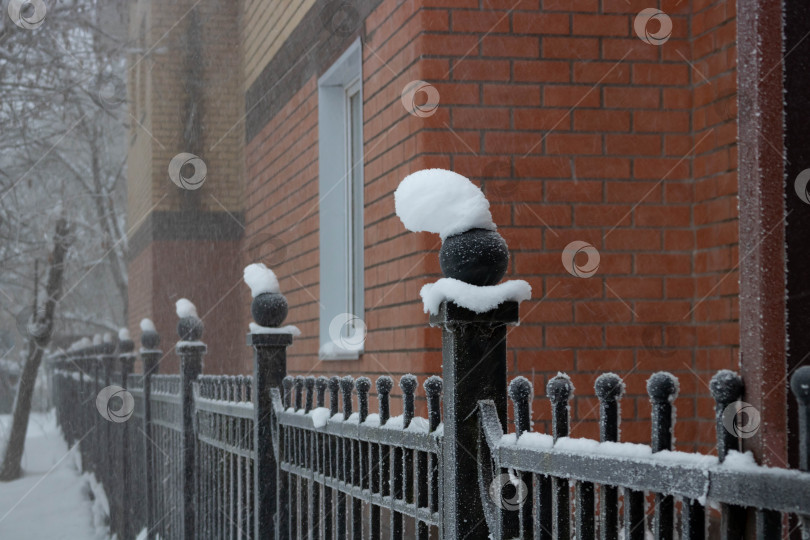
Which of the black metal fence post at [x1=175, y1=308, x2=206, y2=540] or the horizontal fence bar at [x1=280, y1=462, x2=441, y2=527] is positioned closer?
the horizontal fence bar at [x1=280, y1=462, x2=441, y2=527]

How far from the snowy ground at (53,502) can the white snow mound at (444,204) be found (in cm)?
807

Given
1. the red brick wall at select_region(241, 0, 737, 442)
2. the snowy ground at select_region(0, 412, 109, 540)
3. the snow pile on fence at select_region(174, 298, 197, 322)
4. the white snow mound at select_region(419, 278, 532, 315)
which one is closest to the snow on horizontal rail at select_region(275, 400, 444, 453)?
the white snow mound at select_region(419, 278, 532, 315)

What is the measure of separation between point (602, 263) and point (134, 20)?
12.7 m

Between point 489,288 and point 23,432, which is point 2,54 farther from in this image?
point 489,288

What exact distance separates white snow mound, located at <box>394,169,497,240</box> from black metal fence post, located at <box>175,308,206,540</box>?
3.65 metres

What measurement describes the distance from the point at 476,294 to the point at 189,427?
3846 millimetres

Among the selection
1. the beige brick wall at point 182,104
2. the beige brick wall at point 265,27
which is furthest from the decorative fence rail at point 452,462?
the beige brick wall at point 182,104

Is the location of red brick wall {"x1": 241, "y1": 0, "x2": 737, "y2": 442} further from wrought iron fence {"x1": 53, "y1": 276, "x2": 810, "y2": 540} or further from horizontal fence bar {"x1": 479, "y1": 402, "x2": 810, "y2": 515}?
horizontal fence bar {"x1": 479, "y1": 402, "x2": 810, "y2": 515}

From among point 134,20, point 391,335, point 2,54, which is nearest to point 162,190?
A: point 2,54

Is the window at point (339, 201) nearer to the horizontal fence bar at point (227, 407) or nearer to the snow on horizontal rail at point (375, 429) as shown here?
the horizontal fence bar at point (227, 407)

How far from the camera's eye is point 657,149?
4809mm

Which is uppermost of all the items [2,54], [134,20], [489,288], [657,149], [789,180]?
[134,20]

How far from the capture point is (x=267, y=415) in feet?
13.1

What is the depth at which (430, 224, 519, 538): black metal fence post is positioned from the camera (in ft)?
7.18
